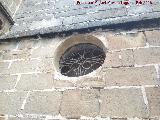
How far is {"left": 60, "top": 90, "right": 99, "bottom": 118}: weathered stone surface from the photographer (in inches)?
130

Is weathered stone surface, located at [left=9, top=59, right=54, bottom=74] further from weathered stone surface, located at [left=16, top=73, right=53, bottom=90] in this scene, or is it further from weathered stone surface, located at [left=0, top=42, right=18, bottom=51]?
weathered stone surface, located at [left=0, top=42, right=18, bottom=51]

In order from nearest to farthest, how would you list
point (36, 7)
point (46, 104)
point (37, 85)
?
1. point (46, 104)
2. point (37, 85)
3. point (36, 7)

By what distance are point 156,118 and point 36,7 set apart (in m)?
3.71

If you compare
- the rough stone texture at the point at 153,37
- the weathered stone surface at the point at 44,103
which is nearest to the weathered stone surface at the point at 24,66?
the weathered stone surface at the point at 44,103

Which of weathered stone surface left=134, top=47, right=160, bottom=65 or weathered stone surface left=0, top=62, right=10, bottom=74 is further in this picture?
weathered stone surface left=0, top=62, right=10, bottom=74

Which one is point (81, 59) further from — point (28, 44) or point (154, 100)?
point (154, 100)

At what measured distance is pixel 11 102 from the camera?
12.5ft

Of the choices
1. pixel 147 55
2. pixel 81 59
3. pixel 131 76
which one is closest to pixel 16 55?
pixel 81 59

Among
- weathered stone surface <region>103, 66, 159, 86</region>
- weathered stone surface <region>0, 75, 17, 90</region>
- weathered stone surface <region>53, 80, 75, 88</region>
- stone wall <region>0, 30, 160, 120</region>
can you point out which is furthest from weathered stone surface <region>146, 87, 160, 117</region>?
weathered stone surface <region>0, 75, 17, 90</region>

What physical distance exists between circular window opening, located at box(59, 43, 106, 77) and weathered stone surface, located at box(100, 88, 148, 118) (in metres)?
0.78

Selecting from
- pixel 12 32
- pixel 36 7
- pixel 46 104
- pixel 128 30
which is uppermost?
pixel 36 7

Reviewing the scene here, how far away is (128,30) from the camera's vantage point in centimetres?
406

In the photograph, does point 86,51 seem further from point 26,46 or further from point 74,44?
point 26,46

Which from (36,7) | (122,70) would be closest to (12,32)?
(36,7)
